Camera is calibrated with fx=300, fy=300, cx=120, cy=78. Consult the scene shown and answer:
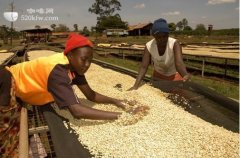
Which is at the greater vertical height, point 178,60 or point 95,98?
point 178,60

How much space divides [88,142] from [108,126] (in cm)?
34

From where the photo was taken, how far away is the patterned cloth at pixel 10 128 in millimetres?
2557

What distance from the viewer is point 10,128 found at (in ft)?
8.77

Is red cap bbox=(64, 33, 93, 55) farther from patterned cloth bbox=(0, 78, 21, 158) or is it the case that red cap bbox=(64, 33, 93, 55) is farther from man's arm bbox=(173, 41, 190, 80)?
man's arm bbox=(173, 41, 190, 80)

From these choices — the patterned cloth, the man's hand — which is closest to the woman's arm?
the man's hand

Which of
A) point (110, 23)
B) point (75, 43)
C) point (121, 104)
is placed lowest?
point (121, 104)

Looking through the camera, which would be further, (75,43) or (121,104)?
(121,104)

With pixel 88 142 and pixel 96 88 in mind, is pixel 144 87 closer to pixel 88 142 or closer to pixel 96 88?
pixel 96 88

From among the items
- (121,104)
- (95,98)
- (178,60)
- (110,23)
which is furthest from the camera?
(110,23)

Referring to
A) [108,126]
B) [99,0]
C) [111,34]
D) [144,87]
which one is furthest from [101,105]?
[99,0]

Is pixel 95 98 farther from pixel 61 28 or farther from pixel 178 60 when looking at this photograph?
pixel 61 28

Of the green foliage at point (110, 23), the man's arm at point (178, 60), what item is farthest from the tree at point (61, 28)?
the man's arm at point (178, 60)

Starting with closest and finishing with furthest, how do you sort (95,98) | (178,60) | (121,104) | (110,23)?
(121,104) < (95,98) < (178,60) < (110,23)

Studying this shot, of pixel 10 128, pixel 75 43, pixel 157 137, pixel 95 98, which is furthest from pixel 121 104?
pixel 10 128
